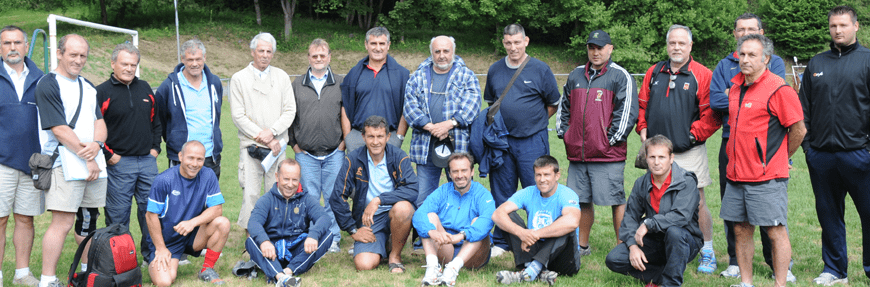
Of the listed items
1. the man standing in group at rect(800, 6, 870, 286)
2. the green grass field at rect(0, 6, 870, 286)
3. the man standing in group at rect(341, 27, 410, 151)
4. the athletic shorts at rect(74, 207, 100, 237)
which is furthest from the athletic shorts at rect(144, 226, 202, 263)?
the man standing in group at rect(800, 6, 870, 286)

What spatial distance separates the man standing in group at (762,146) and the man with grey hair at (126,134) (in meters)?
4.54

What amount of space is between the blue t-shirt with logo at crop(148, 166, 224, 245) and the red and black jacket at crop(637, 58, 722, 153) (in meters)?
3.65

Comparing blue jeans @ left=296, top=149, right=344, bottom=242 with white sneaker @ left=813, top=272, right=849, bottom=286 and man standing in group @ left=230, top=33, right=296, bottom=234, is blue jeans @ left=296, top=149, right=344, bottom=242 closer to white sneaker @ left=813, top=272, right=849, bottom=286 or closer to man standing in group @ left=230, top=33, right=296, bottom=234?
man standing in group @ left=230, top=33, right=296, bottom=234

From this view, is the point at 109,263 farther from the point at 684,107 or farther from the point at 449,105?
the point at 684,107

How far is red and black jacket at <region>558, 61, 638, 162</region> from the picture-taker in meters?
5.36

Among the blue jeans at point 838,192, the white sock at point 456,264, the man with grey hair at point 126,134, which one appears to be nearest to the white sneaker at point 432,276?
the white sock at point 456,264

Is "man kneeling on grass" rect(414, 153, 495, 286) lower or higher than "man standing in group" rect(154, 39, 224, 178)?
lower

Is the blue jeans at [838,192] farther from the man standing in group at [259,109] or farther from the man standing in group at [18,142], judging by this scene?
the man standing in group at [18,142]

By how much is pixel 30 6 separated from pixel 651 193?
40059 millimetres

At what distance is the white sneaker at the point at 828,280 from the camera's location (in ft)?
15.7

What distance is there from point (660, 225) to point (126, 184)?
4136 millimetres

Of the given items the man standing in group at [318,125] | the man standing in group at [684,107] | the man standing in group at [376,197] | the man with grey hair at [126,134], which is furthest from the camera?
the man standing in group at [318,125]

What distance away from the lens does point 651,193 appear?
15.4 feet

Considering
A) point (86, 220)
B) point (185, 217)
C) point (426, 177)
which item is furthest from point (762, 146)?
point (86, 220)
